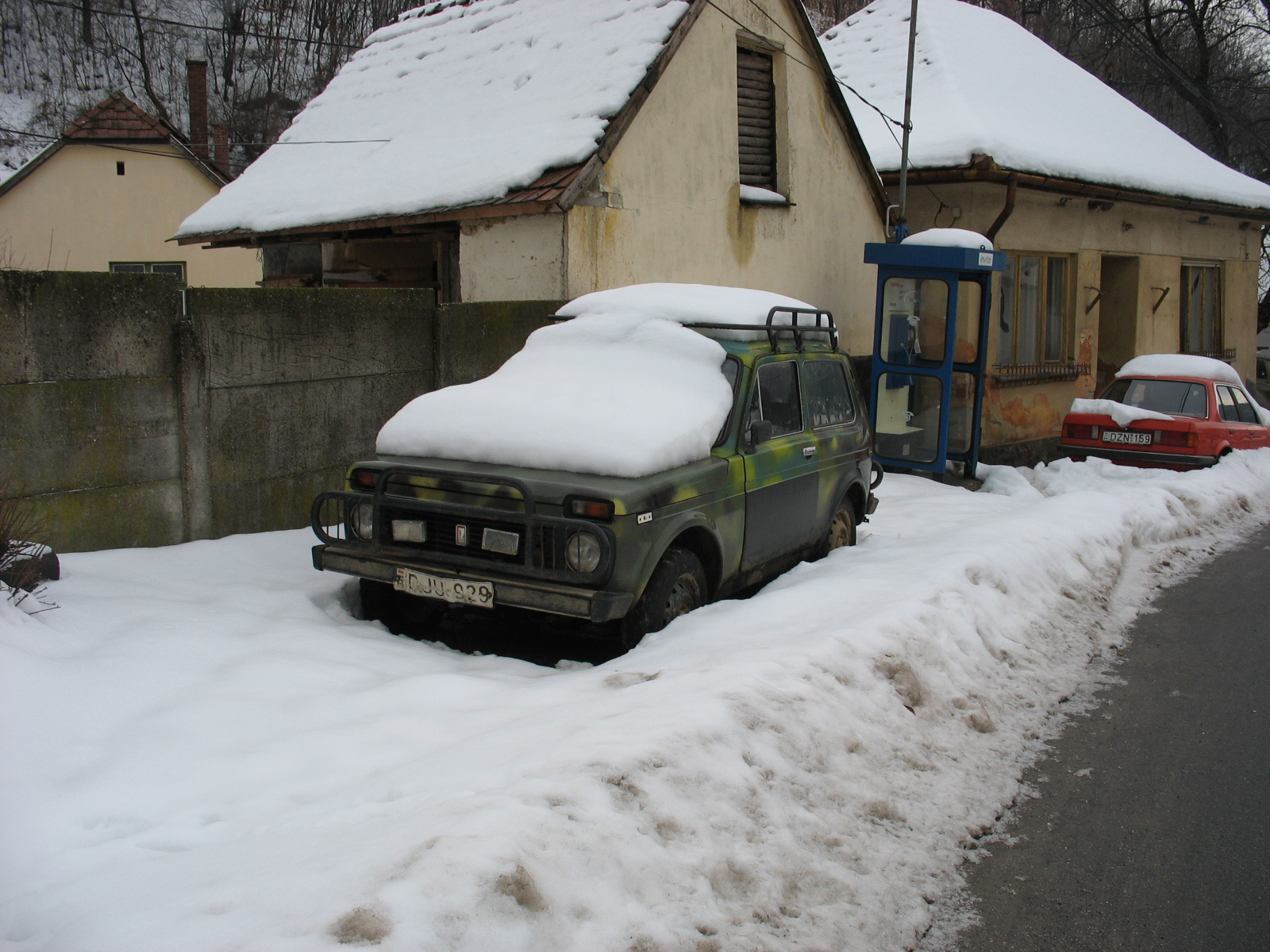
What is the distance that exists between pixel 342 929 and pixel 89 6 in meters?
43.8

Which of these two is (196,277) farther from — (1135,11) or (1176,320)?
(1135,11)

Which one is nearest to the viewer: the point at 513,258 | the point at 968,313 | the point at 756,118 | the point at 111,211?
the point at 513,258

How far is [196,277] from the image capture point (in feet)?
84.1

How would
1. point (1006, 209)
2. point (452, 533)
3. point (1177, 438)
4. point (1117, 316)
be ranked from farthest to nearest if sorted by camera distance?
point (1117, 316), point (1006, 209), point (1177, 438), point (452, 533)

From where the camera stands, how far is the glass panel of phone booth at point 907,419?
39.2ft

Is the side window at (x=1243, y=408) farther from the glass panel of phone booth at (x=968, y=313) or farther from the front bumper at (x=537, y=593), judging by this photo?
the front bumper at (x=537, y=593)

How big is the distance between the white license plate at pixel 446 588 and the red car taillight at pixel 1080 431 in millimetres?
9317

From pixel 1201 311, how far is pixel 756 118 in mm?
12076

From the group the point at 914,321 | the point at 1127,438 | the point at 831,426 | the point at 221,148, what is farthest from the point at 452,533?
the point at 221,148

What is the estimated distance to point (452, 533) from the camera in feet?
17.2

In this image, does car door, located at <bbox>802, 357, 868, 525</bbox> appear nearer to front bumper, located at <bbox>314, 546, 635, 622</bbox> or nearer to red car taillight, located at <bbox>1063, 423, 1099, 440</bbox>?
front bumper, located at <bbox>314, 546, 635, 622</bbox>

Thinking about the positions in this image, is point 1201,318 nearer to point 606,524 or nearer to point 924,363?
point 924,363

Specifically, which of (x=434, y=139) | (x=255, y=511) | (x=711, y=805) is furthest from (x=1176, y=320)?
(x=711, y=805)

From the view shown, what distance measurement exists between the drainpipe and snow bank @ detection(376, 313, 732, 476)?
28.2 ft
